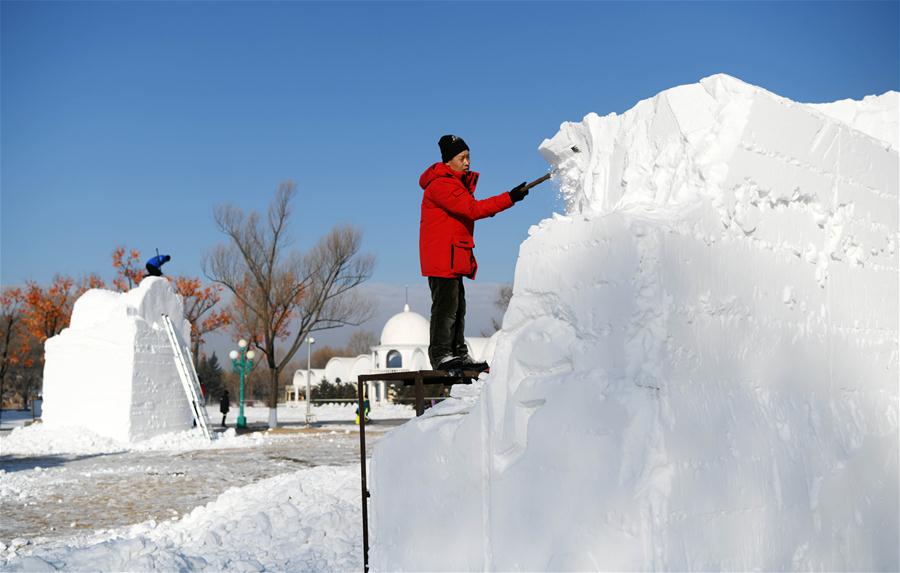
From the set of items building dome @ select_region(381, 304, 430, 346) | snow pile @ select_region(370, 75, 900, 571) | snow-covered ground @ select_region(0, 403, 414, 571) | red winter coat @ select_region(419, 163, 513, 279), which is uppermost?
building dome @ select_region(381, 304, 430, 346)

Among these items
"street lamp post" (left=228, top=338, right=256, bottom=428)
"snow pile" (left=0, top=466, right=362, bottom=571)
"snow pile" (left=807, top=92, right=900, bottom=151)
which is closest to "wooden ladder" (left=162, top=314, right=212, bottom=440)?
"street lamp post" (left=228, top=338, right=256, bottom=428)

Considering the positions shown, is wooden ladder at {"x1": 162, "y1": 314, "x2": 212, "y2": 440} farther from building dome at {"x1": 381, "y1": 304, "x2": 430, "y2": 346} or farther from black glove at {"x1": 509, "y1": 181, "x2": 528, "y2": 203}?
building dome at {"x1": 381, "y1": 304, "x2": 430, "y2": 346}

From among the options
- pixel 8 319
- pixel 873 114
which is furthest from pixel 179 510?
pixel 8 319

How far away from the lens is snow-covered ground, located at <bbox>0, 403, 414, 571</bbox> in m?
5.73

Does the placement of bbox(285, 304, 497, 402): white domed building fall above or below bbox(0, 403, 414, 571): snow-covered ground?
above

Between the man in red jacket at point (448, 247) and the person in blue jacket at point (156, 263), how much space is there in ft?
59.7

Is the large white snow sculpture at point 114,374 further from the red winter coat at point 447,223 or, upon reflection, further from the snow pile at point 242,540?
the red winter coat at point 447,223

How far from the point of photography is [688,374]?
2770 millimetres

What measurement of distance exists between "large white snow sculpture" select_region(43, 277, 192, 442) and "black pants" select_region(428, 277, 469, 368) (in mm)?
15006

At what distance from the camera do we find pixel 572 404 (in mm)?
2889

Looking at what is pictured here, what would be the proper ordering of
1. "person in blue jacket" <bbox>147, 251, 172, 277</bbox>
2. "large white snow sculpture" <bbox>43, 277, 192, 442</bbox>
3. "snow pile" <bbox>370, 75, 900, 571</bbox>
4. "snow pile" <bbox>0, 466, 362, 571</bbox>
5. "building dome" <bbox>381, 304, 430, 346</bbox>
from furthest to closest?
"building dome" <bbox>381, 304, 430, 346</bbox>
"person in blue jacket" <bbox>147, 251, 172, 277</bbox>
"large white snow sculpture" <bbox>43, 277, 192, 442</bbox>
"snow pile" <bbox>0, 466, 362, 571</bbox>
"snow pile" <bbox>370, 75, 900, 571</bbox>

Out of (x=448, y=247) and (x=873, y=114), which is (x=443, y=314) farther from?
(x=873, y=114)

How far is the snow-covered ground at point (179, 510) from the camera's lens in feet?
18.8

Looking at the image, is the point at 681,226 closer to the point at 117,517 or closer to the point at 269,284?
the point at 117,517
